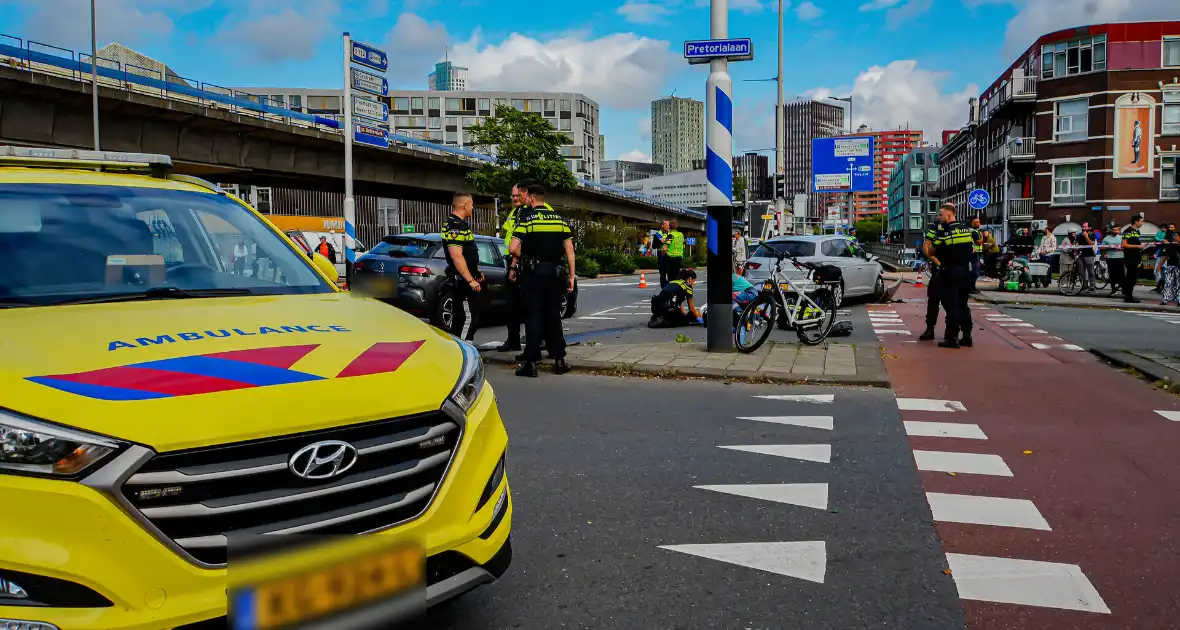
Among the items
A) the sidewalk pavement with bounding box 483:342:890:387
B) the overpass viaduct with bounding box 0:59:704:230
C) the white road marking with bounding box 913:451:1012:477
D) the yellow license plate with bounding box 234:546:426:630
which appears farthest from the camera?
the overpass viaduct with bounding box 0:59:704:230

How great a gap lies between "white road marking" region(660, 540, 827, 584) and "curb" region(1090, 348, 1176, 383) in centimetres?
617

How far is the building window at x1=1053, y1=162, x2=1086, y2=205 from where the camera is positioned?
50.4m

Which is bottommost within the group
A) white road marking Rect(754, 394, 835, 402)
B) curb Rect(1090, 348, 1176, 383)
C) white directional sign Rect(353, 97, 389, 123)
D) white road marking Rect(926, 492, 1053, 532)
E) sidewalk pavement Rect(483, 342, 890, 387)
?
white road marking Rect(926, 492, 1053, 532)

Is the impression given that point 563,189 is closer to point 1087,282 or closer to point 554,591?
point 1087,282

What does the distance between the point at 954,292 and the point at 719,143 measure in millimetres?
3807

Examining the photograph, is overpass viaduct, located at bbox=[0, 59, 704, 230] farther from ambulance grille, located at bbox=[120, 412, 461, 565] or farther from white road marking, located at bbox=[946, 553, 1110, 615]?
white road marking, located at bbox=[946, 553, 1110, 615]

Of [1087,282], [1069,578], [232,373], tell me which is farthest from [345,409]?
A: [1087,282]

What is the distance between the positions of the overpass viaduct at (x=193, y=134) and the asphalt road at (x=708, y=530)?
23.8m

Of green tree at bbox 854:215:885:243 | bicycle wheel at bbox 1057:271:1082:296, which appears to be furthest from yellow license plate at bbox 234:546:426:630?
green tree at bbox 854:215:885:243

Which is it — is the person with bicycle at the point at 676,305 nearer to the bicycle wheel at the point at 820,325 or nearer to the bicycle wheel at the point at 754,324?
the bicycle wheel at the point at 820,325

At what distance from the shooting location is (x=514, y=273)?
30.5 ft

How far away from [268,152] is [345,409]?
109 feet

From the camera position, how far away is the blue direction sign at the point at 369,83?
87.9 ft

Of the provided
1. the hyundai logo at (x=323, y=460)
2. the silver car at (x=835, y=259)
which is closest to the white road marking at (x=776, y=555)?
the hyundai logo at (x=323, y=460)
